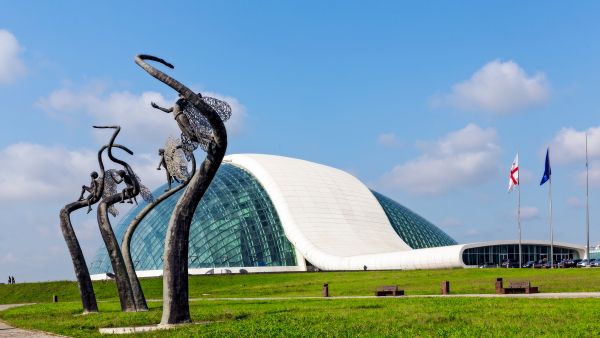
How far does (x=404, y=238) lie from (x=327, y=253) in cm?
1259

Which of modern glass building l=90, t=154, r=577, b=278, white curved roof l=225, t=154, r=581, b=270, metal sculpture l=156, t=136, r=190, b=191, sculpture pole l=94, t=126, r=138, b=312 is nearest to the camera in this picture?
metal sculpture l=156, t=136, r=190, b=191

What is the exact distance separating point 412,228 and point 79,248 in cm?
4699

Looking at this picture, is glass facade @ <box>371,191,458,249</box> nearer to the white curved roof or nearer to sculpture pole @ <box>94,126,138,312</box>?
the white curved roof

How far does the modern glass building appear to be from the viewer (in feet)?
188

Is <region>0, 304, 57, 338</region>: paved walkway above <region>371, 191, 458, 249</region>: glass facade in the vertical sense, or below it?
below

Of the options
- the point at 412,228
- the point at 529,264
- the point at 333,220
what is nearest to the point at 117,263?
the point at 333,220

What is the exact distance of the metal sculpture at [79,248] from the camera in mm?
28062

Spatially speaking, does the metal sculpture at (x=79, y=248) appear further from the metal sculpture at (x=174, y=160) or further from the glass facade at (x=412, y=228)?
the glass facade at (x=412, y=228)

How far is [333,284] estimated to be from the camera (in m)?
41.0

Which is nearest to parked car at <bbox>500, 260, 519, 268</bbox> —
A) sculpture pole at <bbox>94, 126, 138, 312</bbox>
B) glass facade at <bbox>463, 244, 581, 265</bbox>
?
glass facade at <bbox>463, 244, 581, 265</bbox>

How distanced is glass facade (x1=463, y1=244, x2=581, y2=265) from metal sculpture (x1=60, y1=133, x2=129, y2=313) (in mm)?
32236

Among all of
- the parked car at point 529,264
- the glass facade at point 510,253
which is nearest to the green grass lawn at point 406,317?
the glass facade at point 510,253

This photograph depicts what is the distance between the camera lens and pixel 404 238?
68375 millimetres

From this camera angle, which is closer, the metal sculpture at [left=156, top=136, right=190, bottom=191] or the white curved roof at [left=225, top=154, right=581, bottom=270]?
the metal sculpture at [left=156, top=136, right=190, bottom=191]
